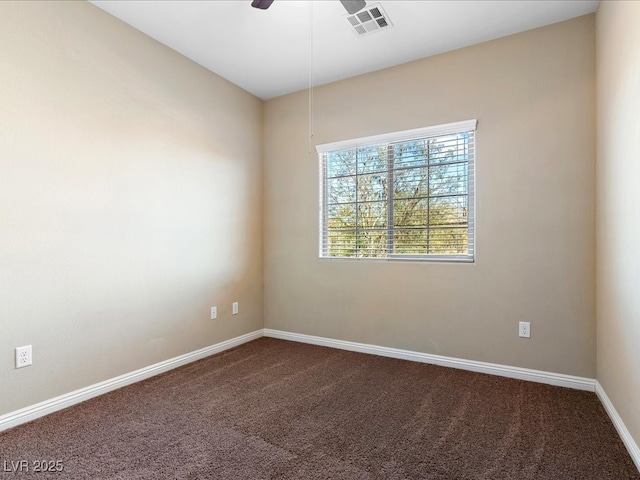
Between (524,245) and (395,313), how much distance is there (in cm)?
124

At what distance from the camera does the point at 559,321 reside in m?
2.61

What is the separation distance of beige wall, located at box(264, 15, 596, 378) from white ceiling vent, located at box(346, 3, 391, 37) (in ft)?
2.15

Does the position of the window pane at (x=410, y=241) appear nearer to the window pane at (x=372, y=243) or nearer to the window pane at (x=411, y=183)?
the window pane at (x=372, y=243)

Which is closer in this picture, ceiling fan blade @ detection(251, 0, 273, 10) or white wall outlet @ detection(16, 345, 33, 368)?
ceiling fan blade @ detection(251, 0, 273, 10)

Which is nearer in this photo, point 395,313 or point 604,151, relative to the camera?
point 604,151

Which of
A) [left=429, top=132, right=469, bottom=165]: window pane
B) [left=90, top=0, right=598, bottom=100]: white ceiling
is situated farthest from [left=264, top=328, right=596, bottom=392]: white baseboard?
[left=90, top=0, right=598, bottom=100]: white ceiling

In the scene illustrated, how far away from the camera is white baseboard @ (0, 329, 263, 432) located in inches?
80.0

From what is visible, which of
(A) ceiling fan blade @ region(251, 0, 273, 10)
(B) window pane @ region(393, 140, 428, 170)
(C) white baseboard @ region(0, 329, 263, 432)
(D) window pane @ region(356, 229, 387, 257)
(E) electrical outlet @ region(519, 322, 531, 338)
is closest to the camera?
(A) ceiling fan blade @ region(251, 0, 273, 10)

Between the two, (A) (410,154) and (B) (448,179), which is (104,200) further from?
(B) (448,179)

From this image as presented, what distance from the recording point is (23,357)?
81.7 inches

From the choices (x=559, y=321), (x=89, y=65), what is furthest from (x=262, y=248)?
(x=559, y=321)

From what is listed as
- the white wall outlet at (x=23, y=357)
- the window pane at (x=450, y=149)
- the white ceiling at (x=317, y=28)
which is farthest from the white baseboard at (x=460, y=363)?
the white ceiling at (x=317, y=28)

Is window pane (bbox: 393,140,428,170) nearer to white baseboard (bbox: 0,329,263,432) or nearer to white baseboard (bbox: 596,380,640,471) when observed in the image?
white baseboard (bbox: 596,380,640,471)

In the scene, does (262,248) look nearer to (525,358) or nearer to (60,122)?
(60,122)
